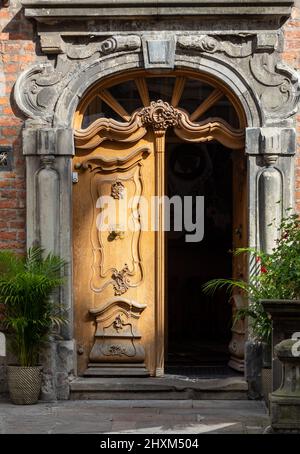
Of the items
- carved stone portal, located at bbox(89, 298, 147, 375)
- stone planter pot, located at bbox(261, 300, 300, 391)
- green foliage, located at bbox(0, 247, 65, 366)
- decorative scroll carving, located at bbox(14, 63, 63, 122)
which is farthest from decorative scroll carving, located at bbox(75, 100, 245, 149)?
stone planter pot, located at bbox(261, 300, 300, 391)

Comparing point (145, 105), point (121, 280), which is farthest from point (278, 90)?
point (121, 280)

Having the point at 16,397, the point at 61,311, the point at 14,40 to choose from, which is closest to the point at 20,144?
the point at 14,40

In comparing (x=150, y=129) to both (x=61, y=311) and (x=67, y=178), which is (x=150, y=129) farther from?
(x=61, y=311)

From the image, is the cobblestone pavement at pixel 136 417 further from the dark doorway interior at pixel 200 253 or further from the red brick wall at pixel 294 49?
the dark doorway interior at pixel 200 253

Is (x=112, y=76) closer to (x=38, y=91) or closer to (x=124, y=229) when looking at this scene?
(x=38, y=91)

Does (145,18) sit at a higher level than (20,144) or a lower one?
higher

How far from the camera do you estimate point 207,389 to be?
10227 mm

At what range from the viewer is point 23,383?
9883mm

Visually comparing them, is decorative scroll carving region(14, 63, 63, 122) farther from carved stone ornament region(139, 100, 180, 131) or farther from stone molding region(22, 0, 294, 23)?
carved stone ornament region(139, 100, 180, 131)

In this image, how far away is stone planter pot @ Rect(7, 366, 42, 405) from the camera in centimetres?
988

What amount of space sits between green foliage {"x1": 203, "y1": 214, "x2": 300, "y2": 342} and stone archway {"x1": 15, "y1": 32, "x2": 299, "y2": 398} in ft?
1.51

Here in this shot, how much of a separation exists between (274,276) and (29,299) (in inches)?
90.4

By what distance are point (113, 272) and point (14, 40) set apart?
246cm

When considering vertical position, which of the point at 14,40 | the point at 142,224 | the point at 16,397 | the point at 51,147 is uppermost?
the point at 14,40
